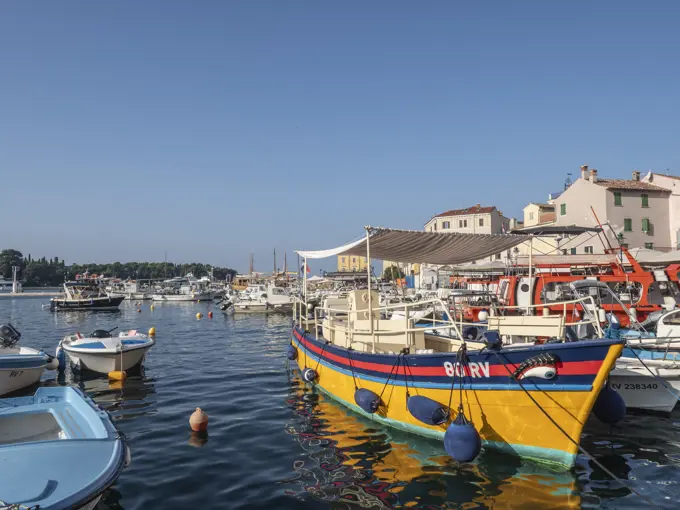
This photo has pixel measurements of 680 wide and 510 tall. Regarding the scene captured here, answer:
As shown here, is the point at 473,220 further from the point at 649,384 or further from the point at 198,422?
the point at 198,422

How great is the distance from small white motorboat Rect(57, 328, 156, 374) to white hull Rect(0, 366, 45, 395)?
1.61 m

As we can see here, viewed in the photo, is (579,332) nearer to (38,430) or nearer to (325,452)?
(325,452)

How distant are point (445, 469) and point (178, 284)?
4317 inches

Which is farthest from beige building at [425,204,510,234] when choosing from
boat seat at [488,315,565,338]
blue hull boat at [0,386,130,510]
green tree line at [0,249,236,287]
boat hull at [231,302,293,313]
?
green tree line at [0,249,236,287]

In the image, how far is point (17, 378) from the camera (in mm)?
15148

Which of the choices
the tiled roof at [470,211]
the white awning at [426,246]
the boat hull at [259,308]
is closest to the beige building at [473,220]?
the tiled roof at [470,211]

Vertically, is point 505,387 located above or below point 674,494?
above

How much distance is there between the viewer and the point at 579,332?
1570cm

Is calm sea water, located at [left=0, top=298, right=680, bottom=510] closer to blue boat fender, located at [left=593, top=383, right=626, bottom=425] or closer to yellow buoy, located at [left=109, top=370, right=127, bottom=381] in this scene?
blue boat fender, located at [left=593, top=383, right=626, bottom=425]

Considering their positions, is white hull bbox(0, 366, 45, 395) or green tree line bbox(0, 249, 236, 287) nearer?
white hull bbox(0, 366, 45, 395)

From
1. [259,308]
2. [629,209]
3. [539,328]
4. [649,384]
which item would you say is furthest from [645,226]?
[539,328]

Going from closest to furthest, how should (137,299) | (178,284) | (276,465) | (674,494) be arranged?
(674,494)
(276,465)
(137,299)
(178,284)

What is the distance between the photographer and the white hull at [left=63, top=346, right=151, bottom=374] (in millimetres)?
17391

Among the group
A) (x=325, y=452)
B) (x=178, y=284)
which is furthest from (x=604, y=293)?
(x=178, y=284)
